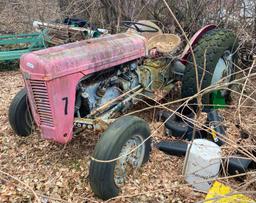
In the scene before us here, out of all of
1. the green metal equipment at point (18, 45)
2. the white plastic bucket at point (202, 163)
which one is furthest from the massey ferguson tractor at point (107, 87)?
the green metal equipment at point (18, 45)

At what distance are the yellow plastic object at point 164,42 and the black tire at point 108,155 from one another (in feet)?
5.58

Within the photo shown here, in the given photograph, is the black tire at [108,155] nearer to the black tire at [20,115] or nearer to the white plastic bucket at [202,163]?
the white plastic bucket at [202,163]

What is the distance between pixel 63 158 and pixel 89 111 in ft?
1.89

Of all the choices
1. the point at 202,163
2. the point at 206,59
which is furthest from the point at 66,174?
the point at 206,59

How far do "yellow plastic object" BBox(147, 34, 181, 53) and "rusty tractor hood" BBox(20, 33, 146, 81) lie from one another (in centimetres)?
61

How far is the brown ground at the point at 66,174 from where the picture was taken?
297cm

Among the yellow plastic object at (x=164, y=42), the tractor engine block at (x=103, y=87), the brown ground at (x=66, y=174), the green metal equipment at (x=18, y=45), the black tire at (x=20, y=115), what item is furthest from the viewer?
the green metal equipment at (x=18, y=45)

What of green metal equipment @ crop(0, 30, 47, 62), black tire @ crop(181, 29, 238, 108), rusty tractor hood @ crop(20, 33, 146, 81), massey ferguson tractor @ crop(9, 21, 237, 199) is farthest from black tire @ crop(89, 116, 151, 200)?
green metal equipment @ crop(0, 30, 47, 62)

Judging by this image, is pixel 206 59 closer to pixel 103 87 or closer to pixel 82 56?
pixel 103 87

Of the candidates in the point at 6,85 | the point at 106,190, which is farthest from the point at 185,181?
the point at 6,85

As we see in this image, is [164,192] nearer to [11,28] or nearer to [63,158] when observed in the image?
[63,158]

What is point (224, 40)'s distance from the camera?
160 inches

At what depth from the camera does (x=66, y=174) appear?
3.23 meters

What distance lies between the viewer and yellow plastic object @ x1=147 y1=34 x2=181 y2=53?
14.4ft
